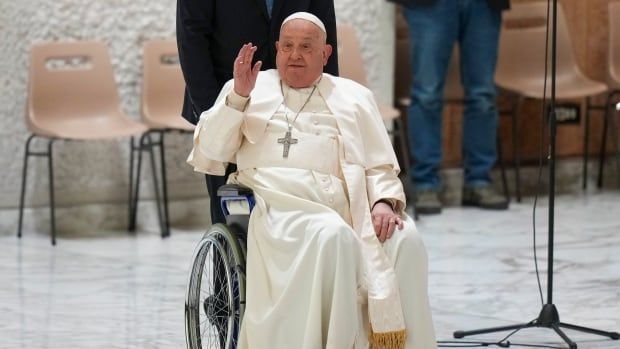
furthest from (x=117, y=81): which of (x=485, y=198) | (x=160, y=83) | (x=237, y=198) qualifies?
(x=237, y=198)

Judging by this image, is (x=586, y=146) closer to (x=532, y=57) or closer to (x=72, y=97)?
(x=532, y=57)

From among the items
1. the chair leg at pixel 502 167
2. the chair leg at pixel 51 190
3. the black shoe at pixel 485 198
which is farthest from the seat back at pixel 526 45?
the chair leg at pixel 51 190

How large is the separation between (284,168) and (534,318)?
155 cm

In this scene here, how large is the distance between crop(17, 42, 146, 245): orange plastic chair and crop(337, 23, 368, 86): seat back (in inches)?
46.7

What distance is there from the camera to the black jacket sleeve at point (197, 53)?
13.3ft

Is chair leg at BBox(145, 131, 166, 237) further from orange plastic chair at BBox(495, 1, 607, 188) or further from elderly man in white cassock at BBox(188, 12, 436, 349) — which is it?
elderly man in white cassock at BBox(188, 12, 436, 349)

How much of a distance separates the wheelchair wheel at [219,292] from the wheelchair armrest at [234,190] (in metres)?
0.09

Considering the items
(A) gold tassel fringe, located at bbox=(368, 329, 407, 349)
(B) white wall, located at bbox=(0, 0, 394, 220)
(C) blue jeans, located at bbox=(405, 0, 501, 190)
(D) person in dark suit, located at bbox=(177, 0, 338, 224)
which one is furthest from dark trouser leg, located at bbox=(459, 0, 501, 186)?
(A) gold tassel fringe, located at bbox=(368, 329, 407, 349)

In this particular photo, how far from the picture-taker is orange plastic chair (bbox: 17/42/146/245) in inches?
272

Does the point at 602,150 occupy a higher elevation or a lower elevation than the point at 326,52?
lower

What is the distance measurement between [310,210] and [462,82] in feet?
13.9

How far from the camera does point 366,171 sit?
380cm

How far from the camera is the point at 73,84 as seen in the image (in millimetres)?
7129

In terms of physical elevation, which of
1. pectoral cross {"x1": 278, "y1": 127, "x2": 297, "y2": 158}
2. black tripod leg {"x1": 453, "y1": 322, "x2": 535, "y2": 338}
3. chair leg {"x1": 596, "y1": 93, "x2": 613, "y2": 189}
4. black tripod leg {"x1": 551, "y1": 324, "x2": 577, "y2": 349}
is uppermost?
pectoral cross {"x1": 278, "y1": 127, "x2": 297, "y2": 158}
